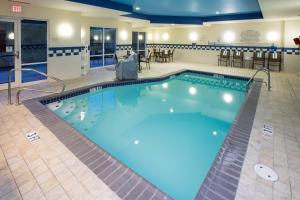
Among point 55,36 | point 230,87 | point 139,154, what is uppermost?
point 55,36

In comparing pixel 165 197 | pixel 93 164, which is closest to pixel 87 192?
pixel 93 164

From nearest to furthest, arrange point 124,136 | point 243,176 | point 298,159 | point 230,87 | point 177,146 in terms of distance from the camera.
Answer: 1. point 243,176
2. point 298,159
3. point 177,146
4. point 124,136
5. point 230,87

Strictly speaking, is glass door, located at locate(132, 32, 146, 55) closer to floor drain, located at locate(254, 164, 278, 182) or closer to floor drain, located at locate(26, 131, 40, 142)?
floor drain, located at locate(26, 131, 40, 142)

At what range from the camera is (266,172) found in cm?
235

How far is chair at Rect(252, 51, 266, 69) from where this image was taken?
10.2 m

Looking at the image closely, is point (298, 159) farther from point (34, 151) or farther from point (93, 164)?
point (34, 151)

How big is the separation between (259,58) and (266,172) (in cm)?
913

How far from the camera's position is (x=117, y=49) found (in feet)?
35.5

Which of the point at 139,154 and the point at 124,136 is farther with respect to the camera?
the point at 124,136

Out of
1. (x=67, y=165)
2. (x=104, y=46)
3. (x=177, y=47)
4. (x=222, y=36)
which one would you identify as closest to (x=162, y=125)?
(x=67, y=165)

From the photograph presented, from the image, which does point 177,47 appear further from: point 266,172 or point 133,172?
point 133,172

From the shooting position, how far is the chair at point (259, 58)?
10.2 meters

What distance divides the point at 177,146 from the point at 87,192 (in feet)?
5.87

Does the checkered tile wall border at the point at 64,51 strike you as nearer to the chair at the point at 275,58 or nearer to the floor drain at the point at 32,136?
the floor drain at the point at 32,136
